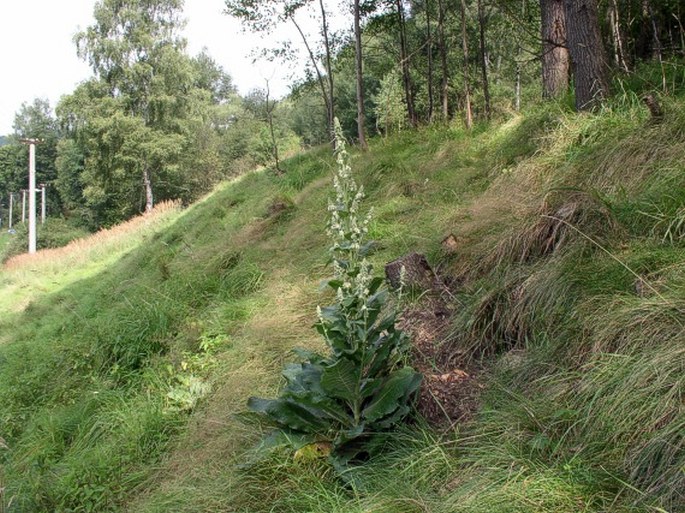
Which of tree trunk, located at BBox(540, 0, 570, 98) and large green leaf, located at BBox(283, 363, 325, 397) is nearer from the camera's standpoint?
large green leaf, located at BBox(283, 363, 325, 397)

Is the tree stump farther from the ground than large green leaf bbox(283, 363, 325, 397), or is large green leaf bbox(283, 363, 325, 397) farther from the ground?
the tree stump

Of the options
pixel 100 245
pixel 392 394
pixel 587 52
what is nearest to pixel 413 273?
pixel 392 394

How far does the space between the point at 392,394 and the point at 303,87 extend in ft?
44.3

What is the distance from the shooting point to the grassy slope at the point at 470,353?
1.89 m

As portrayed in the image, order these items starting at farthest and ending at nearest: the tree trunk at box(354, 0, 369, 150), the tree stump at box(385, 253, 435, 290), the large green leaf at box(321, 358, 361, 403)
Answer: the tree trunk at box(354, 0, 369, 150) < the tree stump at box(385, 253, 435, 290) < the large green leaf at box(321, 358, 361, 403)

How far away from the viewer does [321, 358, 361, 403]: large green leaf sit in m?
2.38

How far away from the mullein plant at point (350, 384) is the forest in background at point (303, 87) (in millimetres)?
3500

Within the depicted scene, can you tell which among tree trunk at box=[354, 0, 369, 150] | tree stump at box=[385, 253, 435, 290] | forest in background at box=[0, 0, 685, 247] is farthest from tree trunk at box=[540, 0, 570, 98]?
tree stump at box=[385, 253, 435, 290]

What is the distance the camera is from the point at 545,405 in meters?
2.18

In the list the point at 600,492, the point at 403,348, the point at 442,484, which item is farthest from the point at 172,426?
the point at 600,492

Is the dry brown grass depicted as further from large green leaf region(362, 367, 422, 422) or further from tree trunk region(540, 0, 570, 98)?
large green leaf region(362, 367, 422, 422)

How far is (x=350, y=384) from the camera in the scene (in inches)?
95.8

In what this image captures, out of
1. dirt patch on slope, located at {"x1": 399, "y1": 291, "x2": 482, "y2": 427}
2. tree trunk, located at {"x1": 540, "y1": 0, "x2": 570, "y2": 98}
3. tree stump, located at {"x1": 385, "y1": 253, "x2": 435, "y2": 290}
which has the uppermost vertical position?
tree trunk, located at {"x1": 540, "y1": 0, "x2": 570, "y2": 98}

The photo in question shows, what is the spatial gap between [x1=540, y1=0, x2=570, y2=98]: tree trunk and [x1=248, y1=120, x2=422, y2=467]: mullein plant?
543 cm
